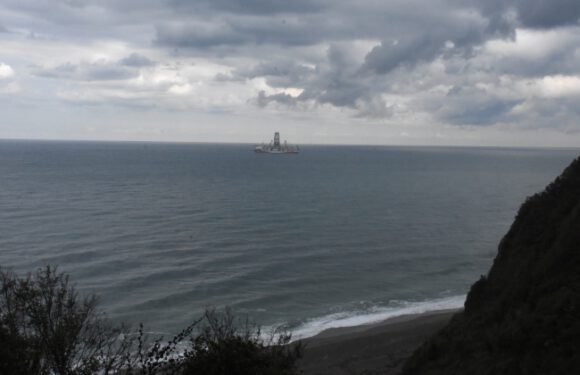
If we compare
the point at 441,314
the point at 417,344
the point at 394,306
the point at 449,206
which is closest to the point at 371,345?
the point at 417,344

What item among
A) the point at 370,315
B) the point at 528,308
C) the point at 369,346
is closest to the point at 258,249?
the point at 370,315

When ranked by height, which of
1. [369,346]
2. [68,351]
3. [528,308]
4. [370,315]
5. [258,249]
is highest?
[528,308]

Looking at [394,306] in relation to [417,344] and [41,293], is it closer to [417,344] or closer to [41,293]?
[417,344]

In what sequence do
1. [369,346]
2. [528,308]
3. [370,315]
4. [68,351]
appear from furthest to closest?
[370,315]
[369,346]
[528,308]
[68,351]

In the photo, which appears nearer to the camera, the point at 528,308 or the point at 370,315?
the point at 528,308

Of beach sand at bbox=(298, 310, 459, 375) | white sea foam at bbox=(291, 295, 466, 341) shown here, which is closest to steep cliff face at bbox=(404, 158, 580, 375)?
beach sand at bbox=(298, 310, 459, 375)

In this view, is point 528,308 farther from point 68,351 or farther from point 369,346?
point 68,351
